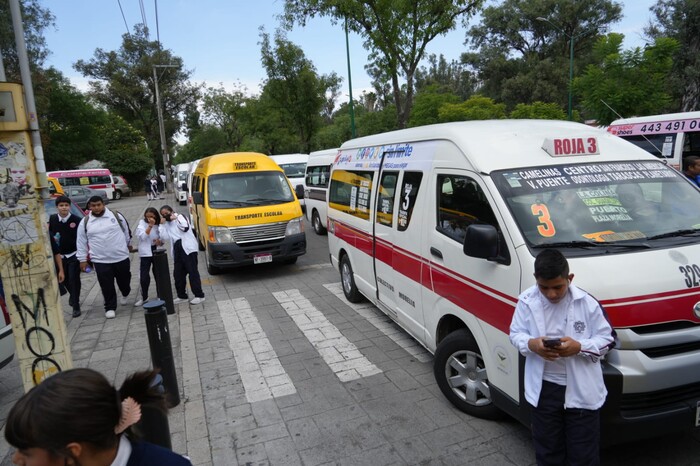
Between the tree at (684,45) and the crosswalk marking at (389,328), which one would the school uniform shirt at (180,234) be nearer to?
the crosswalk marking at (389,328)

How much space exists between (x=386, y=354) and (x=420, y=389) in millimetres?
876

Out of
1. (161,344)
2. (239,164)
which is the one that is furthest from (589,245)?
(239,164)

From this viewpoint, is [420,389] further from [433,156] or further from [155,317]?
[155,317]

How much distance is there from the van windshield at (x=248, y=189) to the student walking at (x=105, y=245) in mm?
2210

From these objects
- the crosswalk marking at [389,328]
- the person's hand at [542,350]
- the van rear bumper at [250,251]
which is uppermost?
the person's hand at [542,350]

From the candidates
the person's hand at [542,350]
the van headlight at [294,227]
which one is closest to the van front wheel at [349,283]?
the van headlight at [294,227]

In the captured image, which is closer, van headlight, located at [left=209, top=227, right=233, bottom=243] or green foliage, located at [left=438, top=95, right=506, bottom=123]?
van headlight, located at [left=209, top=227, right=233, bottom=243]

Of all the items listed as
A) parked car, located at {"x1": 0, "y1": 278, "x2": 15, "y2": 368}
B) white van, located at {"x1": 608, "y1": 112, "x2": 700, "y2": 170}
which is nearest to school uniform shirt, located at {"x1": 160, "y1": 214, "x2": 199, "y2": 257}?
parked car, located at {"x1": 0, "y1": 278, "x2": 15, "y2": 368}

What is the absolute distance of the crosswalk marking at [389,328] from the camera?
523 cm

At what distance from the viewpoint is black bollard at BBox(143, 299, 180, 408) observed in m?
4.19

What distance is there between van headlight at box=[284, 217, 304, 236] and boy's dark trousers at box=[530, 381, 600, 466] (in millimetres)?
6576

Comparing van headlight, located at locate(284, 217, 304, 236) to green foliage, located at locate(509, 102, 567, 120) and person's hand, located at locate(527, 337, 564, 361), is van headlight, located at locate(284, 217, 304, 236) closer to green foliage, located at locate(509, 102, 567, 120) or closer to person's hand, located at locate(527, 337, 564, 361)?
person's hand, located at locate(527, 337, 564, 361)

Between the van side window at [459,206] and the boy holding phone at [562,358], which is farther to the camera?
the van side window at [459,206]

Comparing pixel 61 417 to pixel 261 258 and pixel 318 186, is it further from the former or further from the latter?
pixel 318 186
